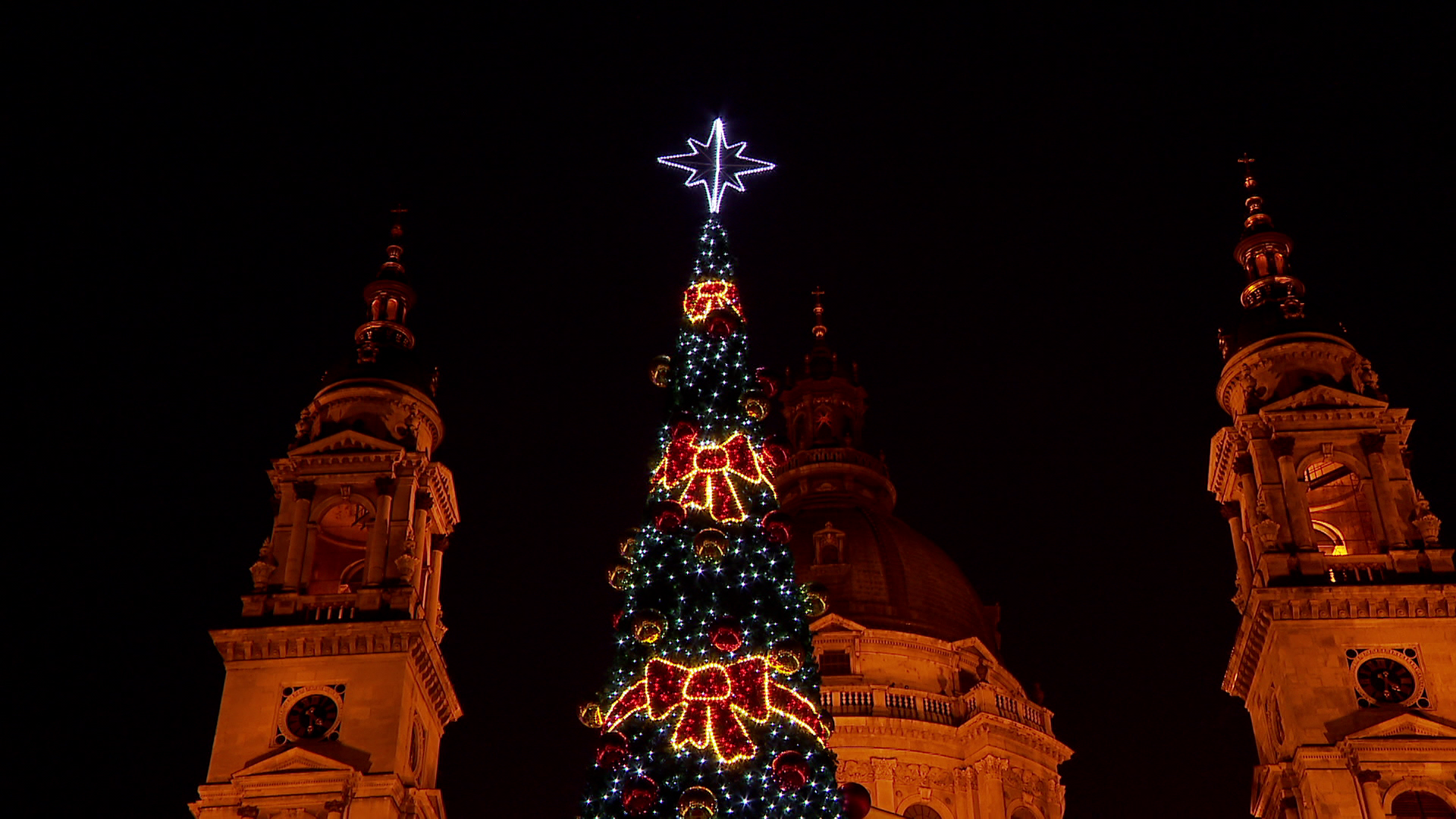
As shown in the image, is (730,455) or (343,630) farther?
(343,630)

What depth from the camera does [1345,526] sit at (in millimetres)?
41094

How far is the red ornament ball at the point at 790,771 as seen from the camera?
69.6 feet

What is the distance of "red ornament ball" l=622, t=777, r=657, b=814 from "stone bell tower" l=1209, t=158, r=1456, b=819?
1772 centimetres

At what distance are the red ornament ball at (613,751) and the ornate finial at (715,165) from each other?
9.66 metres

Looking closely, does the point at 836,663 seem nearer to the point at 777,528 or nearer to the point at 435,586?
the point at 435,586

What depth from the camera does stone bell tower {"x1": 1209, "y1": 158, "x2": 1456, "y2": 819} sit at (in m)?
34.2

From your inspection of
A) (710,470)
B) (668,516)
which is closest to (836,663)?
(710,470)

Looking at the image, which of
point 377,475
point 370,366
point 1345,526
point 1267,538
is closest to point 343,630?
point 377,475

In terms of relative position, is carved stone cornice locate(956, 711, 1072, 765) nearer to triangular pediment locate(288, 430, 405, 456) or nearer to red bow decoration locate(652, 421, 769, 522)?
triangular pediment locate(288, 430, 405, 456)

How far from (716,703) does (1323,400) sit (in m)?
22.6

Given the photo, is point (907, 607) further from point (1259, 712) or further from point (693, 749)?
point (693, 749)

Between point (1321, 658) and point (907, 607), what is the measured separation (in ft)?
58.1

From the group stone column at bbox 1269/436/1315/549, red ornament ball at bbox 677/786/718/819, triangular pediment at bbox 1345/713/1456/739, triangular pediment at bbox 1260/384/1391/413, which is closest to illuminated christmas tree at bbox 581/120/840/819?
red ornament ball at bbox 677/786/718/819

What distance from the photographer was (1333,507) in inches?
1625
